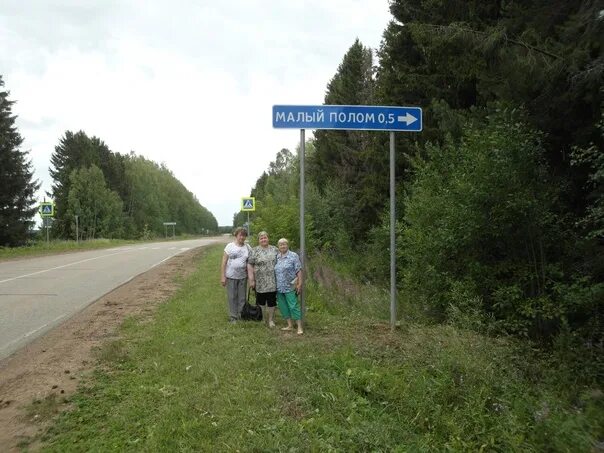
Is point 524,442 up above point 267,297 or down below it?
below

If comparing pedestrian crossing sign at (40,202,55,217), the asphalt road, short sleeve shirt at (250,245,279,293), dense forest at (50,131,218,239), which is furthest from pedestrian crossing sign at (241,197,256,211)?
dense forest at (50,131,218,239)

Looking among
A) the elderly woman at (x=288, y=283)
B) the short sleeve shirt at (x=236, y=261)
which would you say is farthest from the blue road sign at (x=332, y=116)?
the short sleeve shirt at (x=236, y=261)

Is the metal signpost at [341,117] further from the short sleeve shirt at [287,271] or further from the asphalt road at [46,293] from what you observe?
the asphalt road at [46,293]

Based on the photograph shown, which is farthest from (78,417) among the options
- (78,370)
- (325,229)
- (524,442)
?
(325,229)

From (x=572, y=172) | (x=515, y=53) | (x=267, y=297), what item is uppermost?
(x=515, y=53)

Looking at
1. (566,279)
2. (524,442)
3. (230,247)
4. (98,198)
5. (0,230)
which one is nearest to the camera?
(524,442)

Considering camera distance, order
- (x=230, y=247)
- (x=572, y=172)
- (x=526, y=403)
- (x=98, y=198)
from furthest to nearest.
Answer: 1. (x=98, y=198)
2. (x=230, y=247)
3. (x=572, y=172)
4. (x=526, y=403)

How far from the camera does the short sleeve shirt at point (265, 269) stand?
26.6 ft

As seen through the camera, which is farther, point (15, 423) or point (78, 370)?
point (78, 370)

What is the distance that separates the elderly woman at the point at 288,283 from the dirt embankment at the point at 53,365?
2.79 m

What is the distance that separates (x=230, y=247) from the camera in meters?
8.74

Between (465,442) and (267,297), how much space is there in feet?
15.5

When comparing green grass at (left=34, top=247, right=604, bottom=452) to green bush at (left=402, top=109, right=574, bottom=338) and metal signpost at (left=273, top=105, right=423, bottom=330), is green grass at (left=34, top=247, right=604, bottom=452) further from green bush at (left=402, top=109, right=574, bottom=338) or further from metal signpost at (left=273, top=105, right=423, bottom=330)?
metal signpost at (left=273, top=105, right=423, bottom=330)

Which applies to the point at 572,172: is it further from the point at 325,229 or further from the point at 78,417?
the point at 325,229
